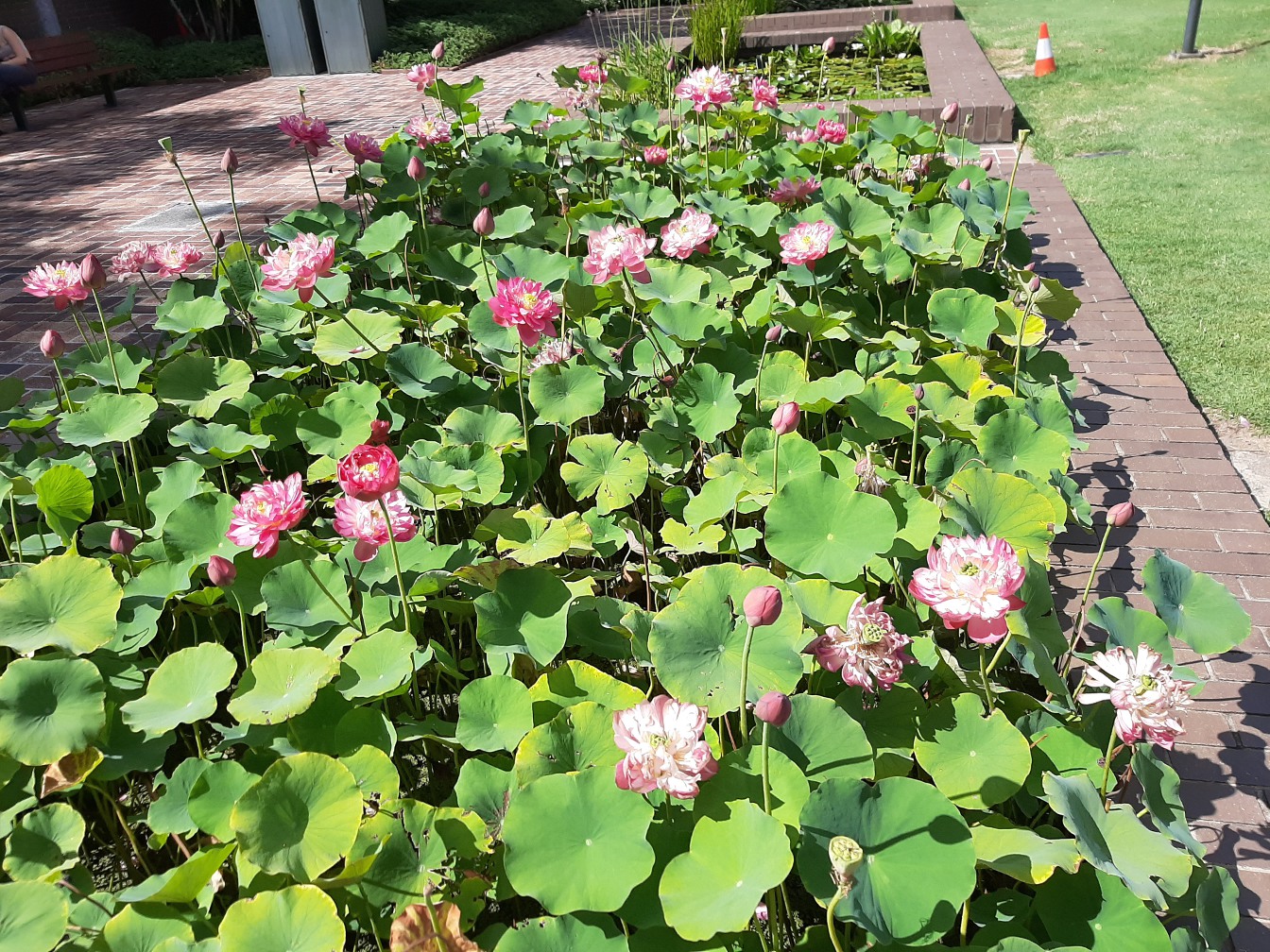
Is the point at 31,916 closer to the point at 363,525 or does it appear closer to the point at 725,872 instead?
the point at 363,525

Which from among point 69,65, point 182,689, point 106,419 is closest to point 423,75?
point 106,419

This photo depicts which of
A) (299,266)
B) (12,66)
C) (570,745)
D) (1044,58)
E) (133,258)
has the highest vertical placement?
(12,66)

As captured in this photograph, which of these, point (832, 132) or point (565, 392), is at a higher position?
point (832, 132)

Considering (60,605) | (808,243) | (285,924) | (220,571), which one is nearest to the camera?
(285,924)

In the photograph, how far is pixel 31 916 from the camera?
1076 millimetres

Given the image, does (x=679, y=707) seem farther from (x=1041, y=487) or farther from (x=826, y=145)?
(x=826, y=145)

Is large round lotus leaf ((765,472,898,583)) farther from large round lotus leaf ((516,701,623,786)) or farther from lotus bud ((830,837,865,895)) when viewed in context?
lotus bud ((830,837,865,895))

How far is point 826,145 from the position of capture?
346 cm

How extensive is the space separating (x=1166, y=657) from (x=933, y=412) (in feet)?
2.40

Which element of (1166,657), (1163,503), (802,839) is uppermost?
(802,839)

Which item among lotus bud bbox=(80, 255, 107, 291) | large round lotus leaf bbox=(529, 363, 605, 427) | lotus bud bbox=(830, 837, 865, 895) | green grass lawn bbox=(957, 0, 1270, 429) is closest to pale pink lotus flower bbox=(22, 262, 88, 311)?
lotus bud bbox=(80, 255, 107, 291)

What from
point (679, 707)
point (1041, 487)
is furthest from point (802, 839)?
point (1041, 487)

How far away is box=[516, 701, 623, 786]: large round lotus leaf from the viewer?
4.05 feet

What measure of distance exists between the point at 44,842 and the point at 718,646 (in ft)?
3.15
